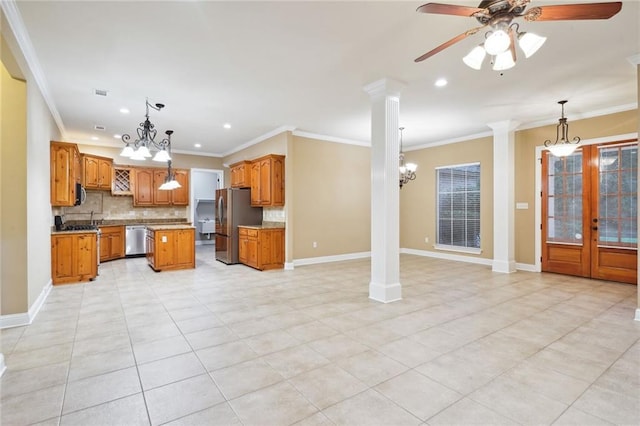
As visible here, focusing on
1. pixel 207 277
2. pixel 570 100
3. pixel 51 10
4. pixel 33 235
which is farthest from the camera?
pixel 207 277

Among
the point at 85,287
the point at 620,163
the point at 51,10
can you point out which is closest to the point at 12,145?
the point at 51,10

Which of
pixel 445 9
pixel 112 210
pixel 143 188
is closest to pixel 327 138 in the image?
pixel 143 188

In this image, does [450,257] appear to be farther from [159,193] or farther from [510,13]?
[159,193]

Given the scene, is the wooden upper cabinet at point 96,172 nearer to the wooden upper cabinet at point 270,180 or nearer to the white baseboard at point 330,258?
the wooden upper cabinet at point 270,180

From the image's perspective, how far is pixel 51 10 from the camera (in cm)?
268

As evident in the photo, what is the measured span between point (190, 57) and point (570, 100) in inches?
217

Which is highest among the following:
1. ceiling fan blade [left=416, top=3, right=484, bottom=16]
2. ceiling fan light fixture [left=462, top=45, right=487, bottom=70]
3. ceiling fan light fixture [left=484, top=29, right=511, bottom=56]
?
ceiling fan blade [left=416, top=3, right=484, bottom=16]

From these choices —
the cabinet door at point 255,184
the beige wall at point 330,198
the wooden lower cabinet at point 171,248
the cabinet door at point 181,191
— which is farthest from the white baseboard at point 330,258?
the cabinet door at point 181,191

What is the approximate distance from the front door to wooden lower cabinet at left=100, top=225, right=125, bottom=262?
9384 mm

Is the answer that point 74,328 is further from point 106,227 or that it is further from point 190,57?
point 106,227

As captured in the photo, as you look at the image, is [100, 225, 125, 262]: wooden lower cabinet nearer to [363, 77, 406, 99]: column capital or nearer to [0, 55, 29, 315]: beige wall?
[0, 55, 29, 315]: beige wall

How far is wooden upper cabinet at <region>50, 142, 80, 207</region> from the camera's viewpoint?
16.3 ft

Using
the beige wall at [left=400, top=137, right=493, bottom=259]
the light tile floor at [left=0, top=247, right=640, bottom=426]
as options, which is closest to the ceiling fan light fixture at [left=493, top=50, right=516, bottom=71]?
the light tile floor at [left=0, top=247, right=640, bottom=426]

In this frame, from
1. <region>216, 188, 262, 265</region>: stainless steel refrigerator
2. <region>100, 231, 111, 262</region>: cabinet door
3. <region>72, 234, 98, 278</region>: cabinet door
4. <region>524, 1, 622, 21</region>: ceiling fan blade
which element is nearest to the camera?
<region>524, 1, 622, 21</region>: ceiling fan blade
